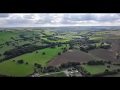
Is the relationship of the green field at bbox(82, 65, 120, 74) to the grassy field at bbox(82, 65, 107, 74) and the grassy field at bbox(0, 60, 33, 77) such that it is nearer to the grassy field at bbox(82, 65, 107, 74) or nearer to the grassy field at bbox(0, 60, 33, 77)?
the grassy field at bbox(82, 65, 107, 74)

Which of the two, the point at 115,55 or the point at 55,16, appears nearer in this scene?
the point at 55,16

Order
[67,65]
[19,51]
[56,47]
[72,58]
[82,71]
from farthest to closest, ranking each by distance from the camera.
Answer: [56,47] → [19,51] → [72,58] → [67,65] → [82,71]

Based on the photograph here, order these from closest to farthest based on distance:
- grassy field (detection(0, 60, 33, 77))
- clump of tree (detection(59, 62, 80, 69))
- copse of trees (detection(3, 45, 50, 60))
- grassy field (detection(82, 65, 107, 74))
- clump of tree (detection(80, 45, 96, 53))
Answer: grassy field (detection(0, 60, 33, 77)) → grassy field (detection(82, 65, 107, 74)) → clump of tree (detection(59, 62, 80, 69)) → copse of trees (detection(3, 45, 50, 60)) → clump of tree (detection(80, 45, 96, 53))

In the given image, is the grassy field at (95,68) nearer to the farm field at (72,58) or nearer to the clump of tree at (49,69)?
the farm field at (72,58)

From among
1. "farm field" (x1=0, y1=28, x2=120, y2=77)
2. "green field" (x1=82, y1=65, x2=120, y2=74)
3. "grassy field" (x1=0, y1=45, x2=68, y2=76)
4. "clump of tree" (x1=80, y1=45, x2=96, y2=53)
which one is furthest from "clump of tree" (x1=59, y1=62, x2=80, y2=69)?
"clump of tree" (x1=80, y1=45, x2=96, y2=53)

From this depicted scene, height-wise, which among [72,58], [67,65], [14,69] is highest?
[72,58]

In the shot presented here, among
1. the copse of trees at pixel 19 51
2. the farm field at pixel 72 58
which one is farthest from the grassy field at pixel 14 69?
the farm field at pixel 72 58

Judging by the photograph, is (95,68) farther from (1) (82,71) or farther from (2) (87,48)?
(2) (87,48)

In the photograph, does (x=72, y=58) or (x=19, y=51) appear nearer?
(x=72, y=58)

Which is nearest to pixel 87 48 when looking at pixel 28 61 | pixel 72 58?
pixel 72 58
